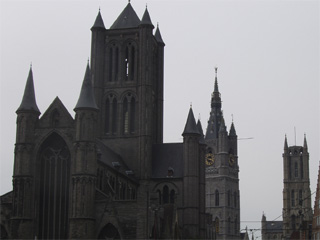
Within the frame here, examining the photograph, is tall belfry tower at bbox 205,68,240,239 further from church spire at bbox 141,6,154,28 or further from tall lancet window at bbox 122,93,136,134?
church spire at bbox 141,6,154,28

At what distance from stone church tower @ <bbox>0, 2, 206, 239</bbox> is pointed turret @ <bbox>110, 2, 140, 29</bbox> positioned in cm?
12

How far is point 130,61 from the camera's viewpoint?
87.2m

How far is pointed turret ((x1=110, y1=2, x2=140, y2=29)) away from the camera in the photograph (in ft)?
292

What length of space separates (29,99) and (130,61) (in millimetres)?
20067

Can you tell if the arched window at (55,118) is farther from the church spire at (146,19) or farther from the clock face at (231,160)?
the clock face at (231,160)

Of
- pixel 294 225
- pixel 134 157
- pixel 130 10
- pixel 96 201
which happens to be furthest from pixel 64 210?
pixel 294 225

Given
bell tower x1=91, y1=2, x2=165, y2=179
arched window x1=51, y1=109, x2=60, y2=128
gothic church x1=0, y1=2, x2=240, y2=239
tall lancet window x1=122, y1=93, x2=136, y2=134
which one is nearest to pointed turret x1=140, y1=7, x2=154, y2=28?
bell tower x1=91, y1=2, x2=165, y2=179

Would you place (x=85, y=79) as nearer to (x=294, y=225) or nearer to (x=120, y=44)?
(x=120, y=44)

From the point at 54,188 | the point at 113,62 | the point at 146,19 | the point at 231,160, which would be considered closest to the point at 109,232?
the point at 54,188

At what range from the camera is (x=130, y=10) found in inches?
3597

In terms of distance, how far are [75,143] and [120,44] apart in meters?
24.0

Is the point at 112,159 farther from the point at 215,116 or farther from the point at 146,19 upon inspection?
the point at 215,116

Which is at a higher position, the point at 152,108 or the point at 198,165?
the point at 152,108

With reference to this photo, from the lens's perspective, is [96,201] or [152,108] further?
[152,108]
